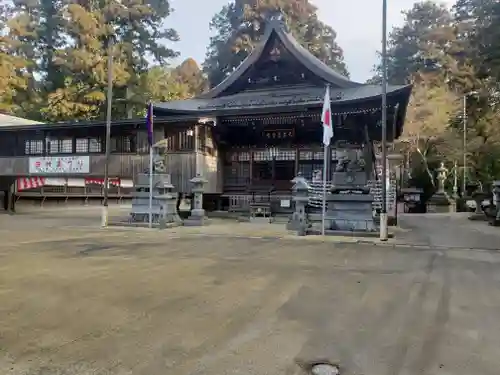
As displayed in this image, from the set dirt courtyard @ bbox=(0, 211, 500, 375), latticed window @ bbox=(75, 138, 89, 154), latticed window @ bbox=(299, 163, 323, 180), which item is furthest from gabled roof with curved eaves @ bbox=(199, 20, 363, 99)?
dirt courtyard @ bbox=(0, 211, 500, 375)

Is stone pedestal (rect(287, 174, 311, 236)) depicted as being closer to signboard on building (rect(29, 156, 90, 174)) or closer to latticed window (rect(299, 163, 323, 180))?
latticed window (rect(299, 163, 323, 180))

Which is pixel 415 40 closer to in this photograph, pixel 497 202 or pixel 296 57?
pixel 296 57

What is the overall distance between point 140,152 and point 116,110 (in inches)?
764

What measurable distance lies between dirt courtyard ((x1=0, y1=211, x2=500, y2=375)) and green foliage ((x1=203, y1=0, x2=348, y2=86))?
3989cm

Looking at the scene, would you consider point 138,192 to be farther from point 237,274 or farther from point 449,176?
point 449,176

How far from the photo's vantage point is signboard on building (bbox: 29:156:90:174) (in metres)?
22.6

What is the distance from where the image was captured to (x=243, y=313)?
529 cm

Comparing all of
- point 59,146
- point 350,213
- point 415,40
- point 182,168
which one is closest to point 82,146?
point 59,146

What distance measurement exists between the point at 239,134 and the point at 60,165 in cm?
1010

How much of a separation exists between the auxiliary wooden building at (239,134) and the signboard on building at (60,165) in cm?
6

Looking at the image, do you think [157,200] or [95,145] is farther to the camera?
[95,145]

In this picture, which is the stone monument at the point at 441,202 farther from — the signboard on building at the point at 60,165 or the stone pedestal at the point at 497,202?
the signboard on building at the point at 60,165

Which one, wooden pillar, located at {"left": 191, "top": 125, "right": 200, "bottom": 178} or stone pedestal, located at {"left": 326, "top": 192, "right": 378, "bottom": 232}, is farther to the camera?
wooden pillar, located at {"left": 191, "top": 125, "right": 200, "bottom": 178}

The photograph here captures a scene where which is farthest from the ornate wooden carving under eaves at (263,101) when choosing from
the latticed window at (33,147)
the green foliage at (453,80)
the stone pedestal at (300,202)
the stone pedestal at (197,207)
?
the green foliage at (453,80)
